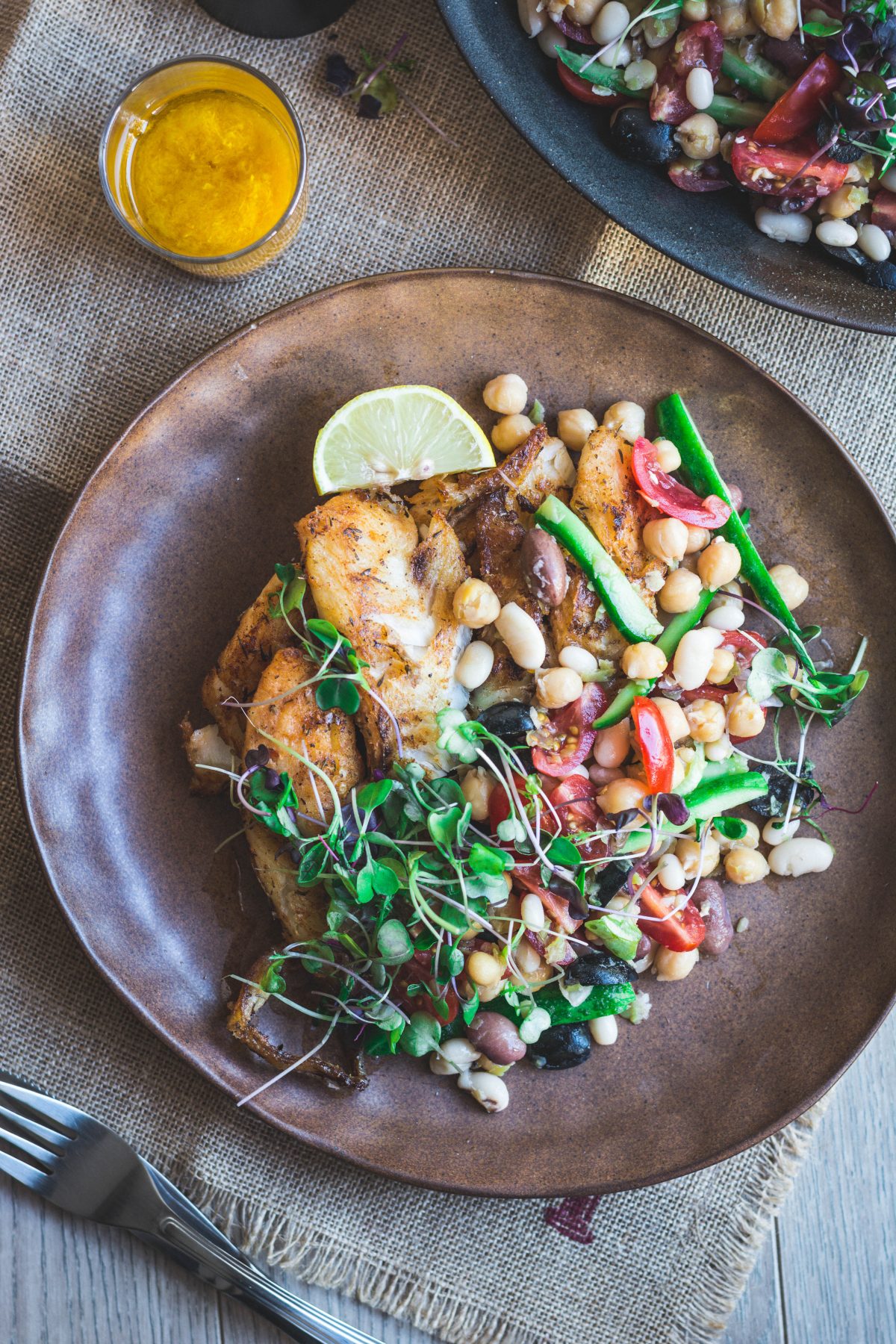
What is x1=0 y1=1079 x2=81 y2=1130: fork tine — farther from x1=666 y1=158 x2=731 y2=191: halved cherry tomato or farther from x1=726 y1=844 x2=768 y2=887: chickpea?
x1=666 y1=158 x2=731 y2=191: halved cherry tomato

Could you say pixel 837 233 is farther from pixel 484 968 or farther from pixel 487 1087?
pixel 487 1087

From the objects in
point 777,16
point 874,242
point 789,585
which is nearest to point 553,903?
point 789,585

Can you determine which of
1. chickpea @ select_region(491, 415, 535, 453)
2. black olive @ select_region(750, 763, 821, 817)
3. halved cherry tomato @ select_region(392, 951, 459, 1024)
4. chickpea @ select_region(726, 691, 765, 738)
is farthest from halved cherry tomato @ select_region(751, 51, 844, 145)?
Result: halved cherry tomato @ select_region(392, 951, 459, 1024)

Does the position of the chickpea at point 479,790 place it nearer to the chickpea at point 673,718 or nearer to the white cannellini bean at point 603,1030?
the chickpea at point 673,718

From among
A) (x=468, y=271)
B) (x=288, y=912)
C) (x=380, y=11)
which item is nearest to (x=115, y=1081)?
(x=288, y=912)

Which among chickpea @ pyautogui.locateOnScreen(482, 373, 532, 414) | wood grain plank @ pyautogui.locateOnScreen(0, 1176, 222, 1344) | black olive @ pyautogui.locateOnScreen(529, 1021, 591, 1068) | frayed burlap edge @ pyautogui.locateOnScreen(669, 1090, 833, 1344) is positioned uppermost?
chickpea @ pyautogui.locateOnScreen(482, 373, 532, 414)
